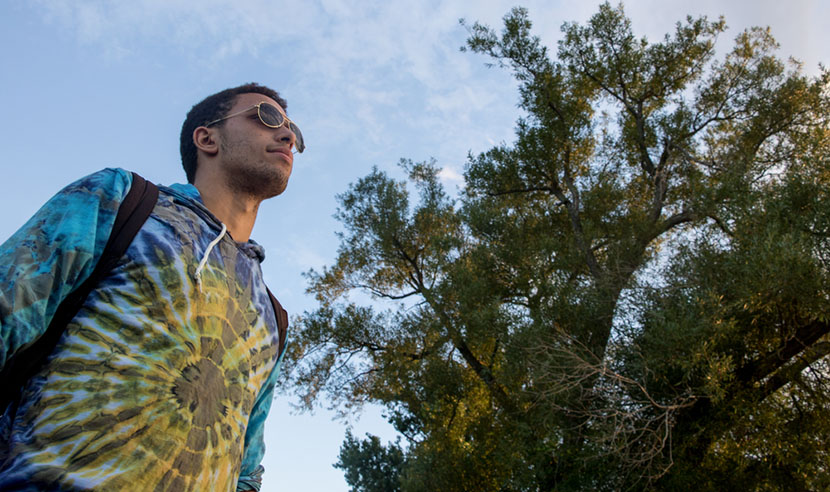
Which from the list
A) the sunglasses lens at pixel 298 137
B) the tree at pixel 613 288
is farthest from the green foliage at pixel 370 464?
the sunglasses lens at pixel 298 137

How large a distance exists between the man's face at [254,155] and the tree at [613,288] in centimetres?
740

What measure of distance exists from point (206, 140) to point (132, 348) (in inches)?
42.4

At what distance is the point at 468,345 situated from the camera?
1378cm

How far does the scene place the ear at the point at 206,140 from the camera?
2199mm

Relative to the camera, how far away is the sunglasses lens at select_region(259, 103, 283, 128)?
7.51ft

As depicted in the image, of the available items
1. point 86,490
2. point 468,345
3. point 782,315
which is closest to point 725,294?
A: point 782,315

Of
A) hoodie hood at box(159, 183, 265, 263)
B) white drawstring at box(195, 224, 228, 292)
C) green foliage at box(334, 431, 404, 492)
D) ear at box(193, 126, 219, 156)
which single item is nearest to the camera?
white drawstring at box(195, 224, 228, 292)

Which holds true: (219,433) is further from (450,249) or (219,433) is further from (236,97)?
(450,249)

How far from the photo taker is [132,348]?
1378mm

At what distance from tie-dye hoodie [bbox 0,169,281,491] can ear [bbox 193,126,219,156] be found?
0.45 metres

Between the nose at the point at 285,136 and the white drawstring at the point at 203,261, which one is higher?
the nose at the point at 285,136

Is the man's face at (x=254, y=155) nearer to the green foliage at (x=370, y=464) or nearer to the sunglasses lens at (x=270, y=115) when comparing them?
the sunglasses lens at (x=270, y=115)

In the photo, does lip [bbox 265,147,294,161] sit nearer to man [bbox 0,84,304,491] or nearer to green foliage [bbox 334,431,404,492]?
man [bbox 0,84,304,491]

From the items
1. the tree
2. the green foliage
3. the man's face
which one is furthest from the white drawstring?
the green foliage
